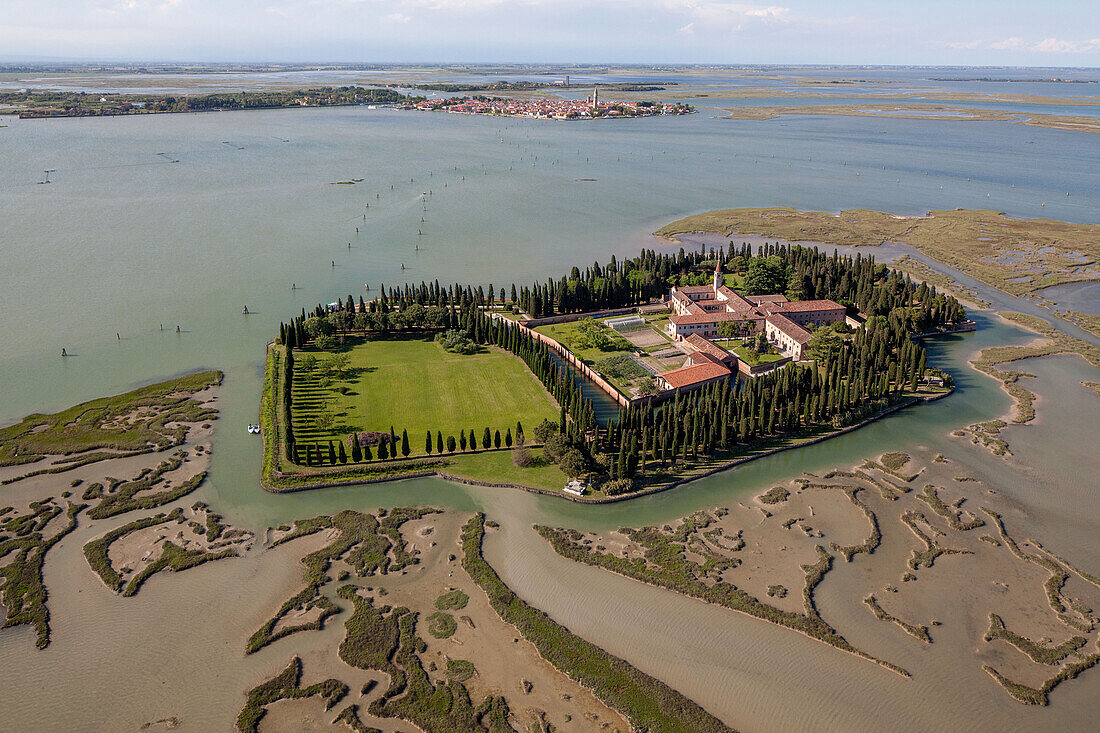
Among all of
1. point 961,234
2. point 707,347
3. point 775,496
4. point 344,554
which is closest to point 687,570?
point 775,496

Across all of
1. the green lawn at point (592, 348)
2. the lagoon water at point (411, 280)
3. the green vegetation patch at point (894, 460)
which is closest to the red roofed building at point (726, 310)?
the green lawn at point (592, 348)

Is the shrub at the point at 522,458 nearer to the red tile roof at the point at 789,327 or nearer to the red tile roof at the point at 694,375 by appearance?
the red tile roof at the point at 694,375

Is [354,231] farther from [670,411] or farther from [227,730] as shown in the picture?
[227,730]

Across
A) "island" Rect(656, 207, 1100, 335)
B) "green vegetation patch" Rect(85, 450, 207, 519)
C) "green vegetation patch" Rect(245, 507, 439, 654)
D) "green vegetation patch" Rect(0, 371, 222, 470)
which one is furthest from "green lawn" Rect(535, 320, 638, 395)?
"island" Rect(656, 207, 1100, 335)

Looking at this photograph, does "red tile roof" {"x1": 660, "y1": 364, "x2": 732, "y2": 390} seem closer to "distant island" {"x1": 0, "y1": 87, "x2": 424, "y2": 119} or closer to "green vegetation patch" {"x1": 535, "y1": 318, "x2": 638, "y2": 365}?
"green vegetation patch" {"x1": 535, "y1": 318, "x2": 638, "y2": 365}

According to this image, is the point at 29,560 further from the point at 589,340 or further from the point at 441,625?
the point at 589,340

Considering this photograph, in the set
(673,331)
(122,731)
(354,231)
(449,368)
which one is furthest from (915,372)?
(354,231)
